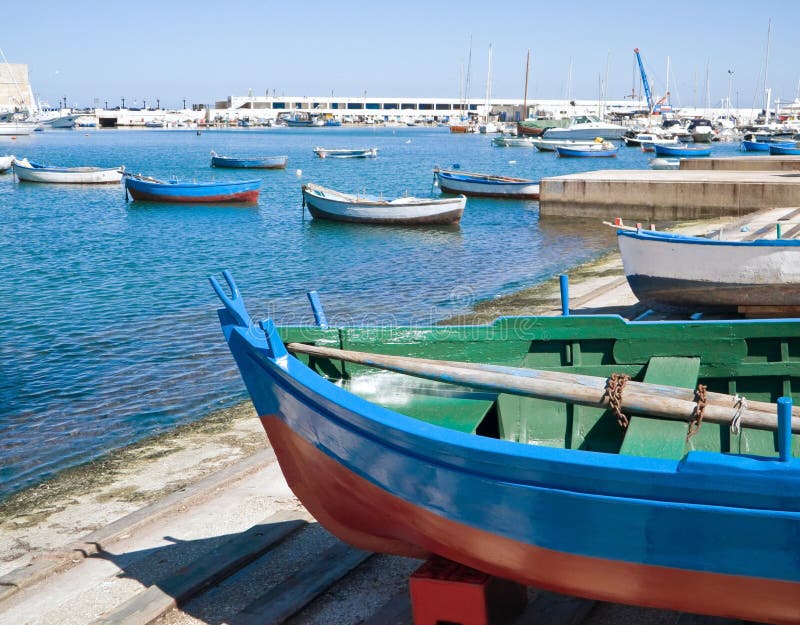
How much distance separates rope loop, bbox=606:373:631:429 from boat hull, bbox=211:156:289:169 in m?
61.9

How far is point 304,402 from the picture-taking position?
5.30 meters

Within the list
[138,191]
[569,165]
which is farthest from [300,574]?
[569,165]

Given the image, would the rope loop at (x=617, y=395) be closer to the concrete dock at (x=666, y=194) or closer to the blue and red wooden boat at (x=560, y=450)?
the blue and red wooden boat at (x=560, y=450)

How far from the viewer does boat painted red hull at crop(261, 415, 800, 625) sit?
4.36m

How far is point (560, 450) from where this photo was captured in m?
4.39

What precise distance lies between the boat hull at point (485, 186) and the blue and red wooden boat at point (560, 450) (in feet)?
108

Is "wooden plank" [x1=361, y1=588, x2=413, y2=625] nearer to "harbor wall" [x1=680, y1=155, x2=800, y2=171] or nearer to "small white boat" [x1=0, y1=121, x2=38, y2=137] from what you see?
"harbor wall" [x1=680, y1=155, x2=800, y2=171]

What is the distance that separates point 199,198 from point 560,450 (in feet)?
126

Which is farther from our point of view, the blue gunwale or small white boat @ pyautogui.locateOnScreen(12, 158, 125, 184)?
small white boat @ pyautogui.locateOnScreen(12, 158, 125, 184)

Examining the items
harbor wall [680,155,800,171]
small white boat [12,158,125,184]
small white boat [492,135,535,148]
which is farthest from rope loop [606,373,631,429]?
small white boat [492,135,535,148]

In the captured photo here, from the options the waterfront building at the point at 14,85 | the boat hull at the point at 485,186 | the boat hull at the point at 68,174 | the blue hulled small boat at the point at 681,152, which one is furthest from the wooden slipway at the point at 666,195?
the waterfront building at the point at 14,85

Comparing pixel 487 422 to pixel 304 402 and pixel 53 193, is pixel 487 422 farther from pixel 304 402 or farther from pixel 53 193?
pixel 53 193

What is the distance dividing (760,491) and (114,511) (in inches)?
225

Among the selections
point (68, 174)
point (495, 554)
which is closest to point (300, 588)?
point (495, 554)
